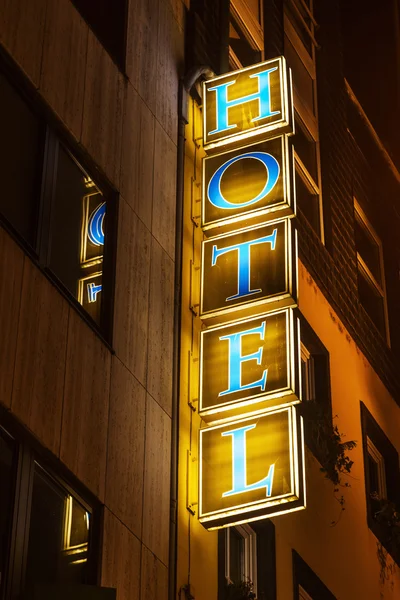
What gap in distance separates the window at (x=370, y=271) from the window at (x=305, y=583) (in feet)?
30.7

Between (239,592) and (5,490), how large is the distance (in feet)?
15.0

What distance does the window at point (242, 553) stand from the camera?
15447mm

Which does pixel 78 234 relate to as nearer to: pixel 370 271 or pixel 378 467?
pixel 378 467

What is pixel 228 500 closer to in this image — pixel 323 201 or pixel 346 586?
pixel 346 586

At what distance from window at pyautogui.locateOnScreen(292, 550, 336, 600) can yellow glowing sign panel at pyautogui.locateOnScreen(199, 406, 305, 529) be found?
3.50 metres

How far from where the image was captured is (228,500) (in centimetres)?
1368

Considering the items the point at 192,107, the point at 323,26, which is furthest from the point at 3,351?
the point at 323,26

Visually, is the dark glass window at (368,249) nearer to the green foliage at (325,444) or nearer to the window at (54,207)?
the green foliage at (325,444)

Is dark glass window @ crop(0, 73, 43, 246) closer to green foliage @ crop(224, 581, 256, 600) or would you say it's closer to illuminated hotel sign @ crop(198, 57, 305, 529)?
illuminated hotel sign @ crop(198, 57, 305, 529)

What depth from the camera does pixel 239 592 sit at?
47.0 feet

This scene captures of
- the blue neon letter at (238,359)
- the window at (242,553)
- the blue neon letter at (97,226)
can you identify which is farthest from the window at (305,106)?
the blue neon letter at (97,226)

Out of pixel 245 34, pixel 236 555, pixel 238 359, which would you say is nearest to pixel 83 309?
pixel 238 359

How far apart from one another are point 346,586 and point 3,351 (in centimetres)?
942

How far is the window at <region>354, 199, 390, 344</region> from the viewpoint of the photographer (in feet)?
85.8
